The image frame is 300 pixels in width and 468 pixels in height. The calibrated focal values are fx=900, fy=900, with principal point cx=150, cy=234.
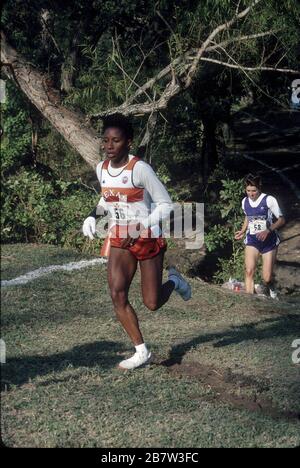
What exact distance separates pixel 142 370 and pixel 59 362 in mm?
657

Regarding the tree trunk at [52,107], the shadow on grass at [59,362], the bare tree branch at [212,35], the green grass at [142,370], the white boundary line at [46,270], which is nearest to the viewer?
the green grass at [142,370]

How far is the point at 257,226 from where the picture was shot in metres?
9.81

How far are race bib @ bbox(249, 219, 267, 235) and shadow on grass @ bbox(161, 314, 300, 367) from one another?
1424 mm

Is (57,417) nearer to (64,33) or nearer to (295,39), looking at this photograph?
(295,39)

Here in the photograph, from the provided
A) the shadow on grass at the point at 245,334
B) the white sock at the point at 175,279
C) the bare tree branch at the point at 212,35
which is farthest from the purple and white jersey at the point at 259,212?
the white sock at the point at 175,279

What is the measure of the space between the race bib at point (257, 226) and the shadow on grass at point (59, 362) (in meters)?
3.01

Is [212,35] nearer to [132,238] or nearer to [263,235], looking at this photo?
[263,235]

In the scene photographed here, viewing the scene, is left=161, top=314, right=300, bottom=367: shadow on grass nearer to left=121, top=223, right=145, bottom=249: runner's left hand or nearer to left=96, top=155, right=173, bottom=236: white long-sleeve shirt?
left=121, top=223, right=145, bottom=249: runner's left hand

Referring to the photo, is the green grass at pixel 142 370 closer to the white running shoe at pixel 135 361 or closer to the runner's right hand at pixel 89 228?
the white running shoe at pixel 135 361

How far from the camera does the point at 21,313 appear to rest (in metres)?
8.27

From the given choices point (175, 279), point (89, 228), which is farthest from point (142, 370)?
point (89, 228)

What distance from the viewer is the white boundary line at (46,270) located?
30.8ft

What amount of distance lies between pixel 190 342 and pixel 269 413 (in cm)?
173
